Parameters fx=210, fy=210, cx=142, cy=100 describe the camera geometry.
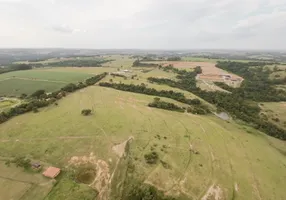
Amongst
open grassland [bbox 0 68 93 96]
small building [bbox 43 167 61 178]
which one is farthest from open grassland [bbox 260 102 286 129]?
open grassland [bbox 0 68 93 96]

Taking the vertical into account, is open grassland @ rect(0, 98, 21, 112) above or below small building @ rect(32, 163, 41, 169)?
below

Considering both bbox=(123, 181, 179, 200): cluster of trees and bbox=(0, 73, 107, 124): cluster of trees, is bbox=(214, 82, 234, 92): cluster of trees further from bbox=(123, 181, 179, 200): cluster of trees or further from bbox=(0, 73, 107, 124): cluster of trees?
bbox=(123, 181, 179, 200): cluster of trees

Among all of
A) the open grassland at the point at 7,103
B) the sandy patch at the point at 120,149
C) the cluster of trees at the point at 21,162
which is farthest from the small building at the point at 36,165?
the open grassland at the point at 7,103

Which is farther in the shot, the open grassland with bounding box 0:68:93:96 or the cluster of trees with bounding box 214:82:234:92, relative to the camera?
the cluster of trees with bounding box 214:82:234:92

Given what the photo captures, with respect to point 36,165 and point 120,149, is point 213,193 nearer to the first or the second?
point 120,149

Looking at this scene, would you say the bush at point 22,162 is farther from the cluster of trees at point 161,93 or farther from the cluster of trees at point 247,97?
the cluster of trees at point 247,97

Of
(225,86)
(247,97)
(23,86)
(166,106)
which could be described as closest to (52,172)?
(166,106)
